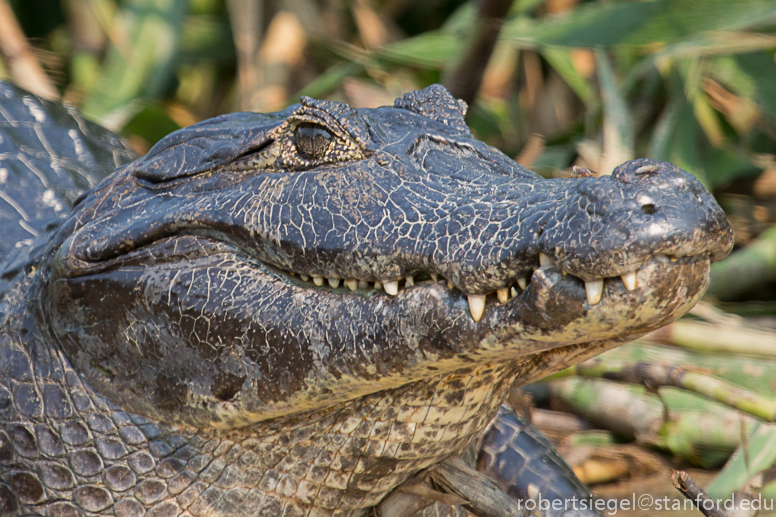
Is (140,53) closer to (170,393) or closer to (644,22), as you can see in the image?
(644,22)

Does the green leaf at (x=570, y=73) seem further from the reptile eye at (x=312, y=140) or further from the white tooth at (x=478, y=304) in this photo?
the white tooth at (x=478, y=304)

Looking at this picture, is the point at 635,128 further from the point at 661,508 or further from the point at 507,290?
the point at 507,290

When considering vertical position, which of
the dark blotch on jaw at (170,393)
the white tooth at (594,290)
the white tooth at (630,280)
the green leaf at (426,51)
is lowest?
the green leaf at (426,51)

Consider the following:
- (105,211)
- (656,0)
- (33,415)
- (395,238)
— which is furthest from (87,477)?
(656,0)

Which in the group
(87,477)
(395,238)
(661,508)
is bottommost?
(661,508)

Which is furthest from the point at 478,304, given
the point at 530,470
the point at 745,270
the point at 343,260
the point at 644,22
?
the point at 644,22

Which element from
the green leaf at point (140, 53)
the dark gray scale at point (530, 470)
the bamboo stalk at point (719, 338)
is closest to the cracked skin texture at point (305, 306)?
the dark gray scale at point (530, 470)

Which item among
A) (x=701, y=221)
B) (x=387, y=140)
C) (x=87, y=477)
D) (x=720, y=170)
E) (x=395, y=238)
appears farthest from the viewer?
(x=720, y=170)

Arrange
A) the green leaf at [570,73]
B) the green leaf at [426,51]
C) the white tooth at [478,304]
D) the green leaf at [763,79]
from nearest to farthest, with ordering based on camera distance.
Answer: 1. the white tooth at [478,304]
2. the green leaf at [763,79]
3. the green leaf at [426,51]
4. the green leaf at [570,73]
